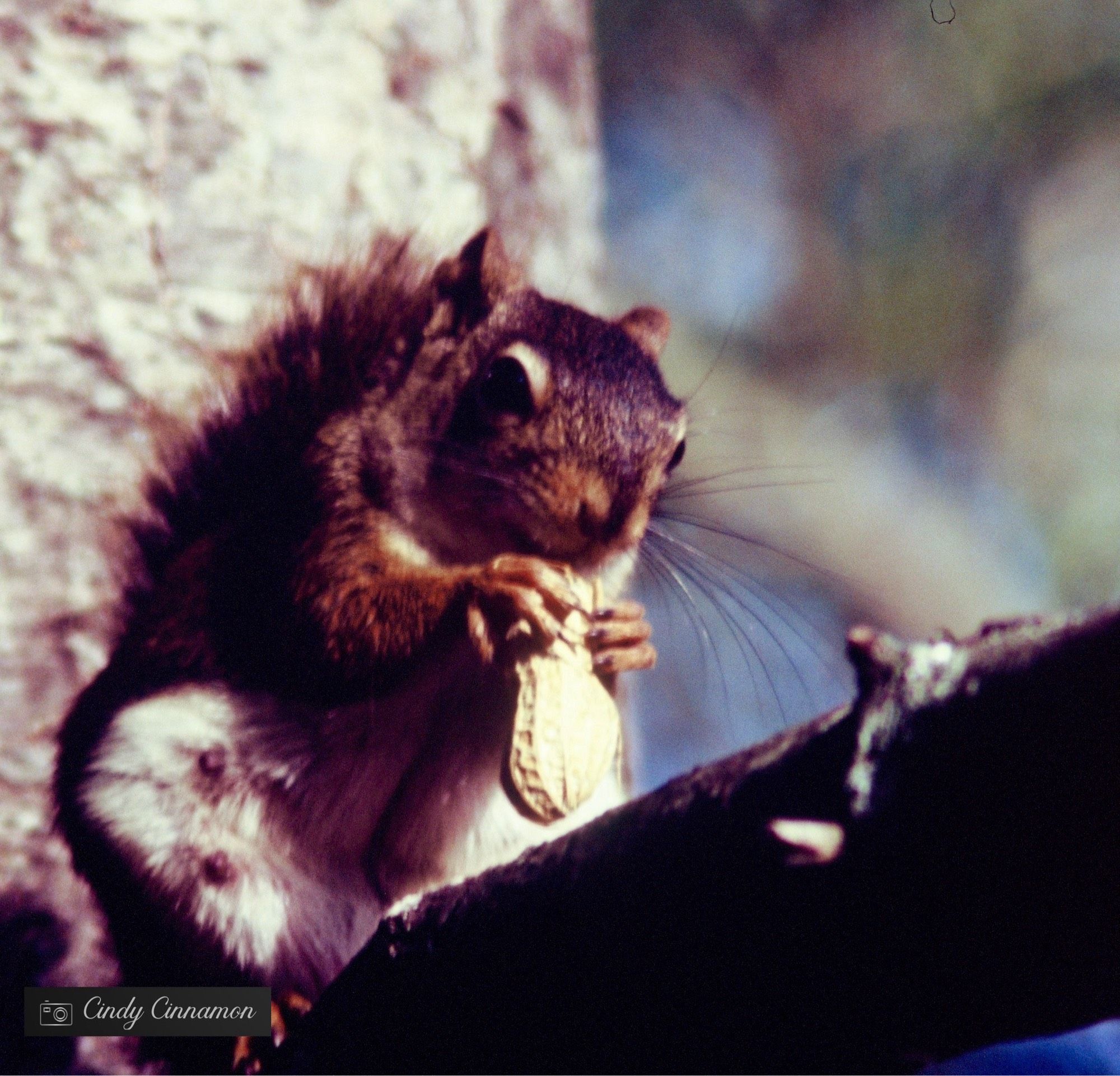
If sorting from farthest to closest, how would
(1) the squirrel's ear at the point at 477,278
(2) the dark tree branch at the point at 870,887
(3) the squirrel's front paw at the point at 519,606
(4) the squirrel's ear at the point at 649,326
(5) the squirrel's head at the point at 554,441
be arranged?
(4) the squirrel's ear at the point at 649,326
(1) the squirrel's ear at the point at 477,278
(5) the squirrel's head at the point at 554,441
(3) the squirrel's front paw at the point at 519,606
(2) the dark tree branch at the point at 870,887

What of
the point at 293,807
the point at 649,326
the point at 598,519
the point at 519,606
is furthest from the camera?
the point at 649,326

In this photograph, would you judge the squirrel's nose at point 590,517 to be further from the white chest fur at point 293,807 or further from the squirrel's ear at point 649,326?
the squirrel's ear at point 649,326

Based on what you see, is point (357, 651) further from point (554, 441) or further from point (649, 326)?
point (649, 326)

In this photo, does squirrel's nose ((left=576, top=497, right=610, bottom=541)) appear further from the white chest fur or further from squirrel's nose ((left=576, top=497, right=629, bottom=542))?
the white chest fur

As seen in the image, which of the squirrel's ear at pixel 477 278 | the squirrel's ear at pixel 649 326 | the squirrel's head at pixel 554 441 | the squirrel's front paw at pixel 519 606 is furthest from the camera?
the squirrel's ear at pixel 649 326

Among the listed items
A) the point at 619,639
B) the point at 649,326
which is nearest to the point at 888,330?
the point at 649,326

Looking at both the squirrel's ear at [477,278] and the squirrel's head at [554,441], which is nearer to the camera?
the squirrel's head at [554,441]

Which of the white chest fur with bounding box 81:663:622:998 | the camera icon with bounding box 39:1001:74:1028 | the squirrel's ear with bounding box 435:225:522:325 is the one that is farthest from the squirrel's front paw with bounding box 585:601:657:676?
the camera icon with bounding box 39:1001:74:1028

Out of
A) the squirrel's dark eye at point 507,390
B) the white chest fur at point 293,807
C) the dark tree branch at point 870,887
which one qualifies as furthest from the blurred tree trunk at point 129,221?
the dark tree branch at point 870,887
